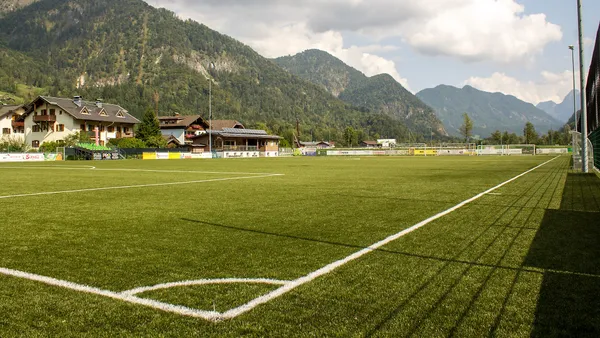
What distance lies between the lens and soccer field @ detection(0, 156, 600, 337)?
3436 mm

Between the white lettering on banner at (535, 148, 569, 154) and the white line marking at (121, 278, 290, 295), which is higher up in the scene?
the white lettering on banner at (535, 148, 569, 154)

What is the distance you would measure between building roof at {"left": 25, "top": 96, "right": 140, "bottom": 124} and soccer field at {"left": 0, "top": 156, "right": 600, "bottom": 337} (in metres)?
69.5

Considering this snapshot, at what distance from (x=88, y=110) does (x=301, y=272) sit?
79.6 m

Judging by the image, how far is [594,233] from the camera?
703 centimetres

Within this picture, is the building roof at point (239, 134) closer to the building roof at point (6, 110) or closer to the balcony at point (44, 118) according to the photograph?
the balcony at point (44, 118)

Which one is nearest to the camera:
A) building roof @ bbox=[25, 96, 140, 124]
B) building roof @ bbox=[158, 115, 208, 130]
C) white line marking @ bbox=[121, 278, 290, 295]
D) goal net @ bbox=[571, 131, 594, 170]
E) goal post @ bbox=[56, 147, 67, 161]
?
white line marking @ bbox=[121, 278, 290, 295]

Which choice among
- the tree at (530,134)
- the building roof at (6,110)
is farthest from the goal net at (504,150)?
the building roof at (6,110)

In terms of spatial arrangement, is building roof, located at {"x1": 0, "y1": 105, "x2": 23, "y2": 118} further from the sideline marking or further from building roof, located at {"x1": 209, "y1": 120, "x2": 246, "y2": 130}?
the sideline marking

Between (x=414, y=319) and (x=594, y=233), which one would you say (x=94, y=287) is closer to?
(x=414, y=319)

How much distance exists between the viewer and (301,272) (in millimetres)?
4785

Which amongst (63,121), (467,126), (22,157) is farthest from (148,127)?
(467,126)

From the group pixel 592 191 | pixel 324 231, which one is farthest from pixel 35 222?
pixel 592 191

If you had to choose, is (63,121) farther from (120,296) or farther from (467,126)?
(467,126)

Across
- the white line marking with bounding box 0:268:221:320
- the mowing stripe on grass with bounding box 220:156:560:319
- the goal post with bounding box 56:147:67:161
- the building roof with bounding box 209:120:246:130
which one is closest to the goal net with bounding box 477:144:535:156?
the building roof with bounding box 209:120:246:130
